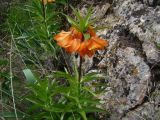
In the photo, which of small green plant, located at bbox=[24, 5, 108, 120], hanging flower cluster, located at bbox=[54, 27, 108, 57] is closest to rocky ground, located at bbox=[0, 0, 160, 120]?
small green plant, located at bbox=[24, 5, 108, 120]

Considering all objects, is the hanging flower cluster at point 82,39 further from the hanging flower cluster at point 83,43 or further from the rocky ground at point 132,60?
the rocky ground at point 132,60

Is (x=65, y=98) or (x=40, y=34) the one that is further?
(x=40, y=34)

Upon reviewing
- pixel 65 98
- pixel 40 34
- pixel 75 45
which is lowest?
pixel 65 98

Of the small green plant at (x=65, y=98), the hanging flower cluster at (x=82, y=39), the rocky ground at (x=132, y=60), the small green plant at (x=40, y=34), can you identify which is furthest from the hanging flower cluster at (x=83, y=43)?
the small green plant at (x=40, y=34)

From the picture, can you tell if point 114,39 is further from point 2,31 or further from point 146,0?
point 2,31

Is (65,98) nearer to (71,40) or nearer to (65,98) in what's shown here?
(65,98)

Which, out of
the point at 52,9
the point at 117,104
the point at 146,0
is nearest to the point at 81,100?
the point at 117,104

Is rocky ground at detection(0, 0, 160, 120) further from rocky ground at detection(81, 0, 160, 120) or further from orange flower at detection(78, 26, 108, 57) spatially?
orange flower at detection(78, 26, 108, 57)

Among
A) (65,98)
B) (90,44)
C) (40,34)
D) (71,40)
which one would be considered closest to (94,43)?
(90,44)
